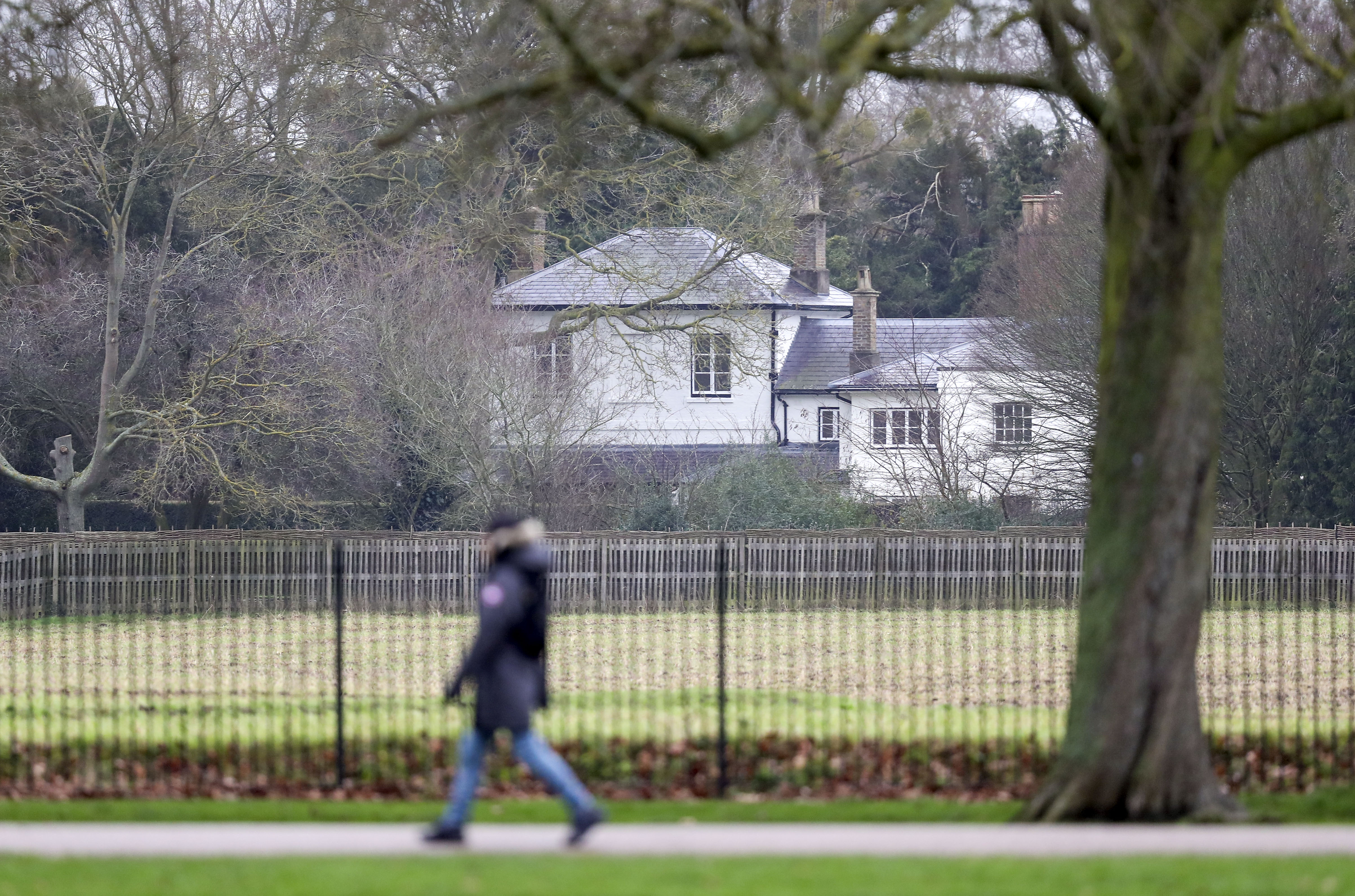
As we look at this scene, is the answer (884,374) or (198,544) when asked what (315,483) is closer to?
(198,544)

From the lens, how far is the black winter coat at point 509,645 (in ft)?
25.7

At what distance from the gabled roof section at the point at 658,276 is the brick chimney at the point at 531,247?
0.46 metres

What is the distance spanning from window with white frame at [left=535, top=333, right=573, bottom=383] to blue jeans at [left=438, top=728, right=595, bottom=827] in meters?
25.3

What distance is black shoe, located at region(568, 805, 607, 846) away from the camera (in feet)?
26.1

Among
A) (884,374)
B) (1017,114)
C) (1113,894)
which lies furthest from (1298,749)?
(884,374)

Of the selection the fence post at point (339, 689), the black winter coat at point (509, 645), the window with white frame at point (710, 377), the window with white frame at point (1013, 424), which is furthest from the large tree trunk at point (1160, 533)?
the window with white frame at point (710, 377)

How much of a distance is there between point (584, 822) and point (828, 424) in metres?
37.7

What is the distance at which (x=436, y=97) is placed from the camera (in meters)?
37.7

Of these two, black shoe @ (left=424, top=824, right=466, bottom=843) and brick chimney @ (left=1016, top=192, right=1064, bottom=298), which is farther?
brick chimney @ (left=1016, top=192, right=1064, bottom=298)

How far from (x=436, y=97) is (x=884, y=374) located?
1390cm

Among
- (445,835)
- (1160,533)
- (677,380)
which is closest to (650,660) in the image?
(1160,533)

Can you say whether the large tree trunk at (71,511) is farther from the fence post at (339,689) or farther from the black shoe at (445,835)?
the black shoe at (445,835)

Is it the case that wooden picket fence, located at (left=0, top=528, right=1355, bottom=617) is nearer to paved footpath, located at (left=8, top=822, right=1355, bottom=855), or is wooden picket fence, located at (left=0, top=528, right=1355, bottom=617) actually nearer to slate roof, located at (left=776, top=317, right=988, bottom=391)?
slate roof, located at (left=776, top=317, right=988, bottom=391)

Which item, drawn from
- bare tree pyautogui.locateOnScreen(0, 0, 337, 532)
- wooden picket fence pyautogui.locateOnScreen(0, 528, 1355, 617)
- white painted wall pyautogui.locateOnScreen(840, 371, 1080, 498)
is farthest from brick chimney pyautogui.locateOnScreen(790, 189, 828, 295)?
wooden picket fence pyautogui.locateOnScreen(0, 528, 1355, 617)
